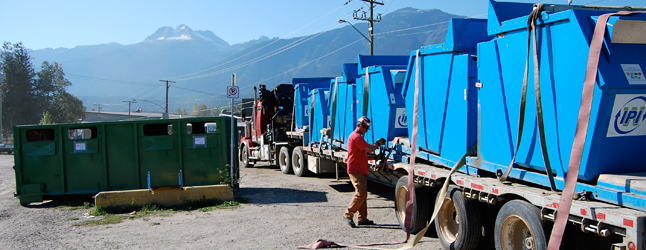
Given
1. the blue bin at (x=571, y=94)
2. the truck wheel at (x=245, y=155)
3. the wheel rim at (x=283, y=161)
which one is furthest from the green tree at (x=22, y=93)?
the blue bin at (x=571, y=94)

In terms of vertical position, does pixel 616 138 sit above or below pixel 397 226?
above

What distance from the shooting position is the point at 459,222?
18.2 ft

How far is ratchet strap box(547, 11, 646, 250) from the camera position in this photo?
12.1 ft

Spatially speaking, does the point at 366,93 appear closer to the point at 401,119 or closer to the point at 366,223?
the point at 401,119

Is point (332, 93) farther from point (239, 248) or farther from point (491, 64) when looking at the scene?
point (491, 64)

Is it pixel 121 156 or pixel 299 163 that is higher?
pixel 121 156

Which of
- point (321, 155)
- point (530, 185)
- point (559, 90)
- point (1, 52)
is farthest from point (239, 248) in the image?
point (1, 52)

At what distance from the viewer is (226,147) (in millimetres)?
10219

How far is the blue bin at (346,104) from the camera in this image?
975 centimetres

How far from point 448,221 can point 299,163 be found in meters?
8.93

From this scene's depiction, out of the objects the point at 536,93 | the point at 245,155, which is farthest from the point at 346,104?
the point at 245,155

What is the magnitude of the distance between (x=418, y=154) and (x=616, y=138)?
131 inches

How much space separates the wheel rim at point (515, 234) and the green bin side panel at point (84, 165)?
8.32 meters

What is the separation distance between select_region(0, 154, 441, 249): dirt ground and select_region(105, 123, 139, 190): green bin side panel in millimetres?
915
